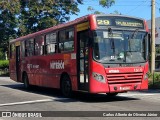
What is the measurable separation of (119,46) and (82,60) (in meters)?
1.55

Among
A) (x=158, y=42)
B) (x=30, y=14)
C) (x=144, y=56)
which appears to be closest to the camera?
(x=144, y=56)

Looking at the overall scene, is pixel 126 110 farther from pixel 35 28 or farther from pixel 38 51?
pixel 35 28

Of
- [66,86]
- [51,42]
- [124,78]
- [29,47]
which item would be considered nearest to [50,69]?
[51,42]

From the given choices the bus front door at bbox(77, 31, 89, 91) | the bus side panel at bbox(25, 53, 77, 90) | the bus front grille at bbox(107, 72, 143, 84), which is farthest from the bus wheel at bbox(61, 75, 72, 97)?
the bus front grille at bbox(107, 72, 143, 84)

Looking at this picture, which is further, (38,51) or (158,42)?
(158,42)

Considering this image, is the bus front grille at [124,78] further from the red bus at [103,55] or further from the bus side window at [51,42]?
the bus side window at [51,42]

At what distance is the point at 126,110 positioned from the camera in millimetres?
11469

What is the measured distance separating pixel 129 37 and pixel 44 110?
443cm

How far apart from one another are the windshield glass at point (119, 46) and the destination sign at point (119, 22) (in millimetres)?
314

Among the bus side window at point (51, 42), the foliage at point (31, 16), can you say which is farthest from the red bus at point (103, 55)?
the foliage at point (31, 16)

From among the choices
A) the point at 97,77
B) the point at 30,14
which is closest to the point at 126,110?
the point at 97,77

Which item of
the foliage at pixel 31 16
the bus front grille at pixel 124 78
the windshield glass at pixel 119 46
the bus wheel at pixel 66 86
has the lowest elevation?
the bus wheel at pixel 66 86

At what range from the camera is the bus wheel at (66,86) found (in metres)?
15.6

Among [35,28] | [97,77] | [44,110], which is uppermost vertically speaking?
[35,28]
